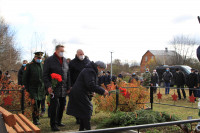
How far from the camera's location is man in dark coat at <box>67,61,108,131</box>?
4.89 meters

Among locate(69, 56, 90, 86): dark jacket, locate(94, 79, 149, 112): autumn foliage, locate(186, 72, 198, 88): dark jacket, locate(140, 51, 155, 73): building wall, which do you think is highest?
locate(140, 51, 155, 73): building wall

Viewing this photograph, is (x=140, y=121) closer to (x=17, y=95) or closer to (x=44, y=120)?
(x=44, y=120)

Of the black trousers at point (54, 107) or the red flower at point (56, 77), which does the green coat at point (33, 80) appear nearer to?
the black trousers at point (54, 107)

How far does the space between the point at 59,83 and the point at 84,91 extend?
130 centimetres

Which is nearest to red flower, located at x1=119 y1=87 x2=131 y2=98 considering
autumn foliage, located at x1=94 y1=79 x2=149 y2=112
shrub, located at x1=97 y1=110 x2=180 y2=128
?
autumn foliage, located at x1=94 y1=79 x2=149 y2=112

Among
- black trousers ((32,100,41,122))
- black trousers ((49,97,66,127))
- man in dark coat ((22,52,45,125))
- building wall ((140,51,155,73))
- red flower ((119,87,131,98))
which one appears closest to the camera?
black trousers ((49,97,66,127))

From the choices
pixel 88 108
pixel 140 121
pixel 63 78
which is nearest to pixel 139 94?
pixel 140 121

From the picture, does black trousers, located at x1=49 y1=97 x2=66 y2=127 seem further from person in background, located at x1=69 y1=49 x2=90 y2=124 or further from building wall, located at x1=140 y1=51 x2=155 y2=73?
building wall, located at x1=140 y1=51 x2=155 y2=73

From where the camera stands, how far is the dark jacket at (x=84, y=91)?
489cm

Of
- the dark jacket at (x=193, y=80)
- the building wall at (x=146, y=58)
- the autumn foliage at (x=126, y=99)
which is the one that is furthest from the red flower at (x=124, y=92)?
the building wall at (x=146, y=58)

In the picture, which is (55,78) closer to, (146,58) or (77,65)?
(77,65)

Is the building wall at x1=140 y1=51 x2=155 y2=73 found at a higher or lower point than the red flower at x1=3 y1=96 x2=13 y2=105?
higher

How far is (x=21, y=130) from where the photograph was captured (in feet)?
12.6

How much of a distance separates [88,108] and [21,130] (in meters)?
1.52
